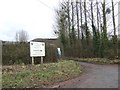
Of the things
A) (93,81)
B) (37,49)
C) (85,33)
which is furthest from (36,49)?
(85,33)

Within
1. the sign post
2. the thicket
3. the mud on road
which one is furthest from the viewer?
the sign post

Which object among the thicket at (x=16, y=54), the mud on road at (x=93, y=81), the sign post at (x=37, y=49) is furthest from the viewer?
the sign post at (x=37, y=49)

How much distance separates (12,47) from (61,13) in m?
19.4

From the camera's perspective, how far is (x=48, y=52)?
12.9 meters

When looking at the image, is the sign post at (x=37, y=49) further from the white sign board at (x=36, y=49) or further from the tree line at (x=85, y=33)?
the tree line at (x=85, y=33)

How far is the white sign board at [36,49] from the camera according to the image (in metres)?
11.3

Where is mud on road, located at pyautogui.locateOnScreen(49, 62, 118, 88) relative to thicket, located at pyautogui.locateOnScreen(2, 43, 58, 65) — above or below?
below

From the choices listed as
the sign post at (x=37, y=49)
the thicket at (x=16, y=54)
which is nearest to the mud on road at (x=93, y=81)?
the sign post at (x=37, y=49)

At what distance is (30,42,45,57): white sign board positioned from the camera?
36.9 feet

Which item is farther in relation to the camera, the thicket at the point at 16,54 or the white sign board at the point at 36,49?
the white sign board at the point at 36,49

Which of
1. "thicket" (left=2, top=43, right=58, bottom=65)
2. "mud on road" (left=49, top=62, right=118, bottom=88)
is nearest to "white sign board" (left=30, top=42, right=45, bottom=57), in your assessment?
"thicket" (left=2, top=43, right=58, bottom=65)

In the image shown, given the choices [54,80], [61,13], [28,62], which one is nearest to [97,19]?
[61,13]

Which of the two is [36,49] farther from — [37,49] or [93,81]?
[93,81]

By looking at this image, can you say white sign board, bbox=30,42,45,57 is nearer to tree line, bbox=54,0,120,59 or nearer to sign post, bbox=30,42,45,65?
sign post, bbox=30,42,45,65
